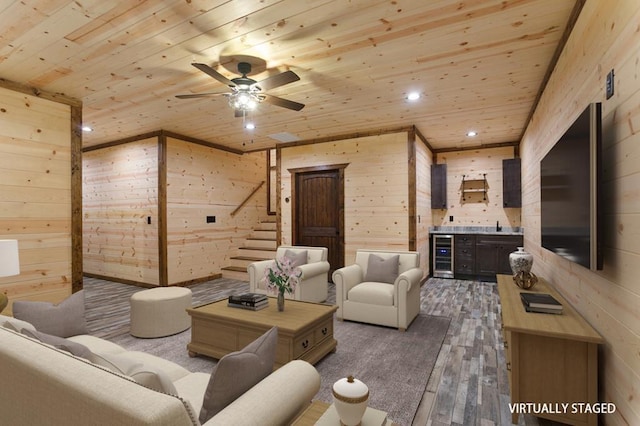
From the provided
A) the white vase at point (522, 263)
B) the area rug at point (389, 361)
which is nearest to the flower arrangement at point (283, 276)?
the area rug at point (389, 361)

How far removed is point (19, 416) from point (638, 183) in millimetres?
2635

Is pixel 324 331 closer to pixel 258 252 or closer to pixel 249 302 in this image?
pixel 249 302

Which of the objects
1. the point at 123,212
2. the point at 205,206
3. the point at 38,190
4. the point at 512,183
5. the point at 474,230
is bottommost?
the point at 474,230

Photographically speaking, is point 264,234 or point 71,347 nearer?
point 71,347

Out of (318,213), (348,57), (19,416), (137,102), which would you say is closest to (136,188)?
(137,102)

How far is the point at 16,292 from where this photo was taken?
3.61 metres

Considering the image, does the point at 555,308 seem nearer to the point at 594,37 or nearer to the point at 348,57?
the point at 594,37

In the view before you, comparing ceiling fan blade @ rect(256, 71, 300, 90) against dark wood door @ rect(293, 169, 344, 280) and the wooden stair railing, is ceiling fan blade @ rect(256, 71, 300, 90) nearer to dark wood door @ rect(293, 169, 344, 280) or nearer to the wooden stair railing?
dark wood door @ rect(293, 169, 344, 280)

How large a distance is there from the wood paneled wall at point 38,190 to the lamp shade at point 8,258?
1646mm

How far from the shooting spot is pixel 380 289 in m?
3.88

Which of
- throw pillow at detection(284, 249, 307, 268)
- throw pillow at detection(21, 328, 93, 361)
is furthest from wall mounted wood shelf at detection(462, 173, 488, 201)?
throw pillow at detection(21, 328, 93, 361)

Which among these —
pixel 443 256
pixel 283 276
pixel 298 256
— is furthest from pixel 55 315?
pixel 443 256

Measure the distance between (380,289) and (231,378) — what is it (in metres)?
2.92

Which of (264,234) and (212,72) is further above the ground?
(212,72)
